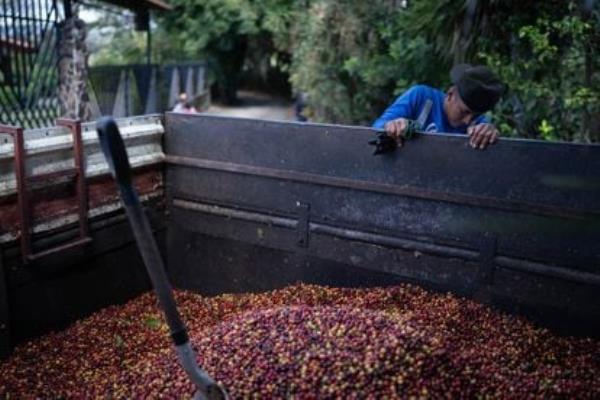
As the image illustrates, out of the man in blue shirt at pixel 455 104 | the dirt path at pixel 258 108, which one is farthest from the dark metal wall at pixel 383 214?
the dirt path at pixel 258 108

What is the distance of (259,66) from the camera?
27.5 meters

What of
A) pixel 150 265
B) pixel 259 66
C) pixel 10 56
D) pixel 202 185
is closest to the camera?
pixel 150 265

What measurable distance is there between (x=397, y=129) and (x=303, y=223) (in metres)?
0.88

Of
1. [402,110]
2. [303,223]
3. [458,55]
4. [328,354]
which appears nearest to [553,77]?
[458,55]

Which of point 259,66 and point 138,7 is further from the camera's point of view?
point 259,66

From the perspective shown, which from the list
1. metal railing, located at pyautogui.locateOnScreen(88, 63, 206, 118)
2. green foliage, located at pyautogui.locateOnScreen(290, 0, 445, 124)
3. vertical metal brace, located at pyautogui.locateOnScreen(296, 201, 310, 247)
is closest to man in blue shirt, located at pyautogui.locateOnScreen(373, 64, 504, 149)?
vertical metal brace, located at pyautogui.locateOnScreen(296, 201, 310, 247)

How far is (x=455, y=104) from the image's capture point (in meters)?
3.75

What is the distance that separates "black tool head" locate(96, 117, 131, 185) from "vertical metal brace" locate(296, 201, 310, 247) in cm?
195

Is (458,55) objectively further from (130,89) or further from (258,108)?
(258,108)

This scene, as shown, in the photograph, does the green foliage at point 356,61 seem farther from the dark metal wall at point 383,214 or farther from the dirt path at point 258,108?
the dirt path at point 258,108

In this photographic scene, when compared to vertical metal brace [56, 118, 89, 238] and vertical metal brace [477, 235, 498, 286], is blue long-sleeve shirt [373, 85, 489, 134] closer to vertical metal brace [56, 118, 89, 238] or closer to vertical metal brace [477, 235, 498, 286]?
vertical metal brace [477, 235, 498, 286]

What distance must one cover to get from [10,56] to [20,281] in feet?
16.7

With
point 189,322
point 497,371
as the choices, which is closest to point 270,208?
point 189,322

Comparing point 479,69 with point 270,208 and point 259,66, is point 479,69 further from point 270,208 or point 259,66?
point 259,66
